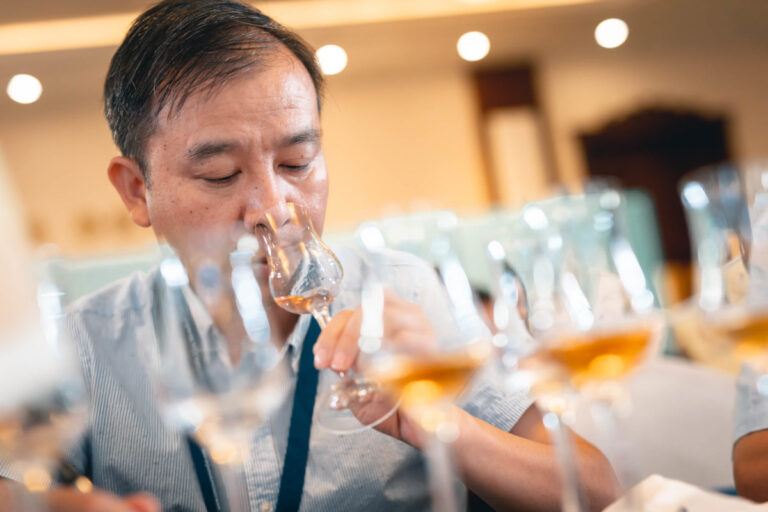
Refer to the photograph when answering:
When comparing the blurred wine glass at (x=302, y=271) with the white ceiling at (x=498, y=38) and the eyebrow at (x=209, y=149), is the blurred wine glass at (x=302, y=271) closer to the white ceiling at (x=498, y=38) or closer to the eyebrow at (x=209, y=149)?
the eyebrow at (x=209, y=149)

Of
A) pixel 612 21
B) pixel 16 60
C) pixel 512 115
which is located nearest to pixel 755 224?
pixel 16 60

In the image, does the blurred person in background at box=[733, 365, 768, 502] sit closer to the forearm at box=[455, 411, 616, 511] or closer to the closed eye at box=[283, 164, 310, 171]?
the forearm at box=[455, 411, 616, 511]

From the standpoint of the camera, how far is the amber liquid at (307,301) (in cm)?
86

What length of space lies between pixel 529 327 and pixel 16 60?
4.44 m

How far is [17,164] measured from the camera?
202 inches

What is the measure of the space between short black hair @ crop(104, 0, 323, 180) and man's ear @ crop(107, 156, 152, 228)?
0.05 meters

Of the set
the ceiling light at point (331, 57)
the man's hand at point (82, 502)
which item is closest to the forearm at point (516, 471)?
the man's hand at point (82, 502)

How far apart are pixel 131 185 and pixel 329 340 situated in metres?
0.71

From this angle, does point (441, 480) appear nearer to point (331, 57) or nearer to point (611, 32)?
point (331, 57)

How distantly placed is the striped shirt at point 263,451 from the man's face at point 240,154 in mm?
158

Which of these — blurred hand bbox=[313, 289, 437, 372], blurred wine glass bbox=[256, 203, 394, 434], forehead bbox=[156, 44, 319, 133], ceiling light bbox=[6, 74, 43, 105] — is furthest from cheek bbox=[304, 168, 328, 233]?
ceiling light bbox=[6, 74, 43, 105]

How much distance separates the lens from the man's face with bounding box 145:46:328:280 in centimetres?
106

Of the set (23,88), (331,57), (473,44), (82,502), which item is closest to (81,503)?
(82,502)

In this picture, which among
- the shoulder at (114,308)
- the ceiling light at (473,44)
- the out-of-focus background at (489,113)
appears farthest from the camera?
the out-of-focus background at (489,113)
